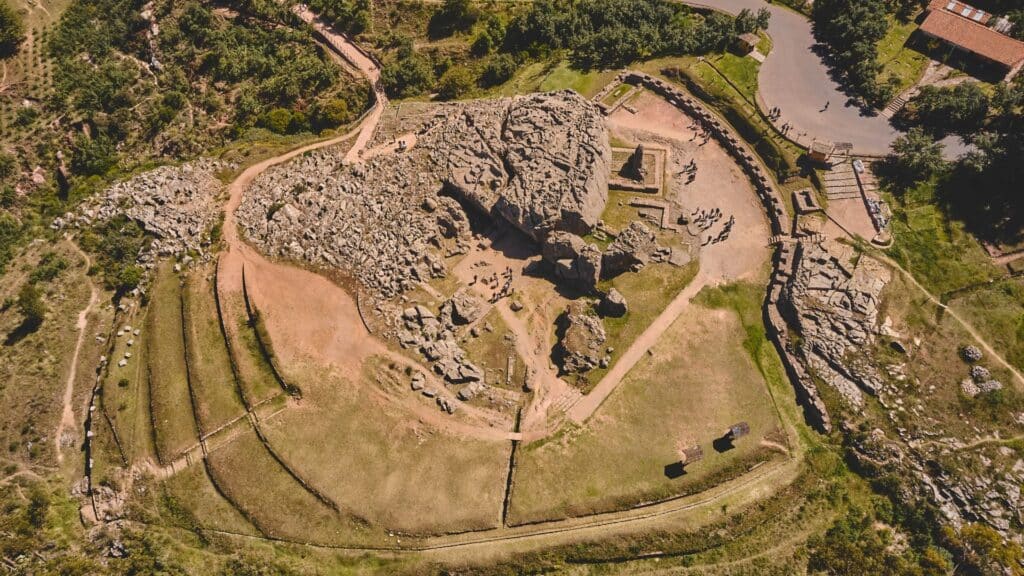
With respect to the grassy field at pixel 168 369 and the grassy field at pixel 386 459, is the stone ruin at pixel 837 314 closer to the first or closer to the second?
the grassy field at pixel 386 459

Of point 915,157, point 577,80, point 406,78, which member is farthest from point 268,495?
point 915,157

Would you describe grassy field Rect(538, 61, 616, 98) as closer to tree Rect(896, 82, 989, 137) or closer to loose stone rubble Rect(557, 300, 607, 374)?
loose stone rubble Rect(557, 300, 607, 374)

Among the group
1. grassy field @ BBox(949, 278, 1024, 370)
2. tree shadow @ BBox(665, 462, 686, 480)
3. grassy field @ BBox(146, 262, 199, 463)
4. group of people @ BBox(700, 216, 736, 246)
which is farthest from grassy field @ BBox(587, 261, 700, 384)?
grassy field @ BBox(146, 262, 199, 463)

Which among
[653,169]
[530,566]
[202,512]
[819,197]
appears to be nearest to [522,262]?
[653,169]

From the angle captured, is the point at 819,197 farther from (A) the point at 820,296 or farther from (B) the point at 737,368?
(B) the point at 737,368

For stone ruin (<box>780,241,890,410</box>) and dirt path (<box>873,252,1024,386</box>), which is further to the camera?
stone ruin (<box>780,241,890,410</box>)
